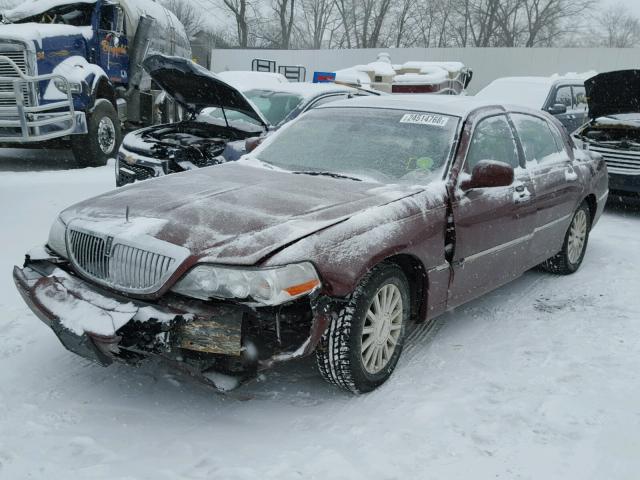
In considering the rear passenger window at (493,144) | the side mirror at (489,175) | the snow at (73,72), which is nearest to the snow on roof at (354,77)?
the snow at (73,72)

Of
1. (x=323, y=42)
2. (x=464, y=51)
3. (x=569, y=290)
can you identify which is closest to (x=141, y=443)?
(x=569, y=290)

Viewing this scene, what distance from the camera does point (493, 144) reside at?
14.6ft

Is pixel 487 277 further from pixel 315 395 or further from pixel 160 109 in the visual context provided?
pixel 160 109

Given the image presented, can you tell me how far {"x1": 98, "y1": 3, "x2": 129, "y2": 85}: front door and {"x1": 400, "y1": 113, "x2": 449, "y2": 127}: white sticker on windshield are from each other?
28.4ft

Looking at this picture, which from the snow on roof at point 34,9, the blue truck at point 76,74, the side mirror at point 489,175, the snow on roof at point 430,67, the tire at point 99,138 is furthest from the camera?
the snow on roof at point 430,67

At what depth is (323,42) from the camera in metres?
56.1

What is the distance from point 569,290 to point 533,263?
67 cm

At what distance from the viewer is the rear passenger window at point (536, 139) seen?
191 inches

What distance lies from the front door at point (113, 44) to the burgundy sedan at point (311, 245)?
7980 mm

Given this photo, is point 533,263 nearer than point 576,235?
Yes

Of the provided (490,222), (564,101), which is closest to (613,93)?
(564,101)

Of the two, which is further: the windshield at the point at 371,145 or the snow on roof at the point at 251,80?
the snow on roof at the point at 251,80

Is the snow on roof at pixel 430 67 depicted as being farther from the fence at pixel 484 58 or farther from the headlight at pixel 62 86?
the headlight at pixel 62 86

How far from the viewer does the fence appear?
80.3 ft
